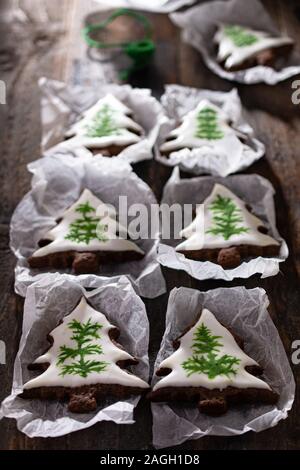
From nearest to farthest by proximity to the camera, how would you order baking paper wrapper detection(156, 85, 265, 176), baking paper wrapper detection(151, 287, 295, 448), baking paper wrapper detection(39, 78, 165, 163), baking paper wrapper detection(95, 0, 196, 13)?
baking paper wrapper detection(151, 287, 295, 448) → baking paper wrapper detection(156, 85, 265, 176) → baking paper wrapper detection(39, 78, 165, 163) → baking paper wrapper detection(95, 0, 196, 13)

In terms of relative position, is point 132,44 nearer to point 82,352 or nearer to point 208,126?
point 208,126

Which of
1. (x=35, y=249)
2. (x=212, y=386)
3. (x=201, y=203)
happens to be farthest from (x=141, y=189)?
(x=212, y=386)

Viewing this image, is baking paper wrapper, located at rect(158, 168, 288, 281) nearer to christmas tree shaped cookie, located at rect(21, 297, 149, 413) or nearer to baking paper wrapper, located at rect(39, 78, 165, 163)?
baking paper wrapper, located at rect(39, 78, 165, 163)

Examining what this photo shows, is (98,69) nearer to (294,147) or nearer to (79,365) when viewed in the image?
(294,147)

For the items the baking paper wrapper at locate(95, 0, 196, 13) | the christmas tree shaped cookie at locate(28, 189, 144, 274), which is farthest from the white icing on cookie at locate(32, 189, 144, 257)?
the baking paper wrapper at locate(95, 0, 196, 13)

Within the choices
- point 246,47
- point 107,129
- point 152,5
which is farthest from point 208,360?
point 152,5

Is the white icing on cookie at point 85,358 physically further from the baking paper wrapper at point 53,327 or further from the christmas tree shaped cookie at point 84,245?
the christmas tree shaped cookie at point 84,245
